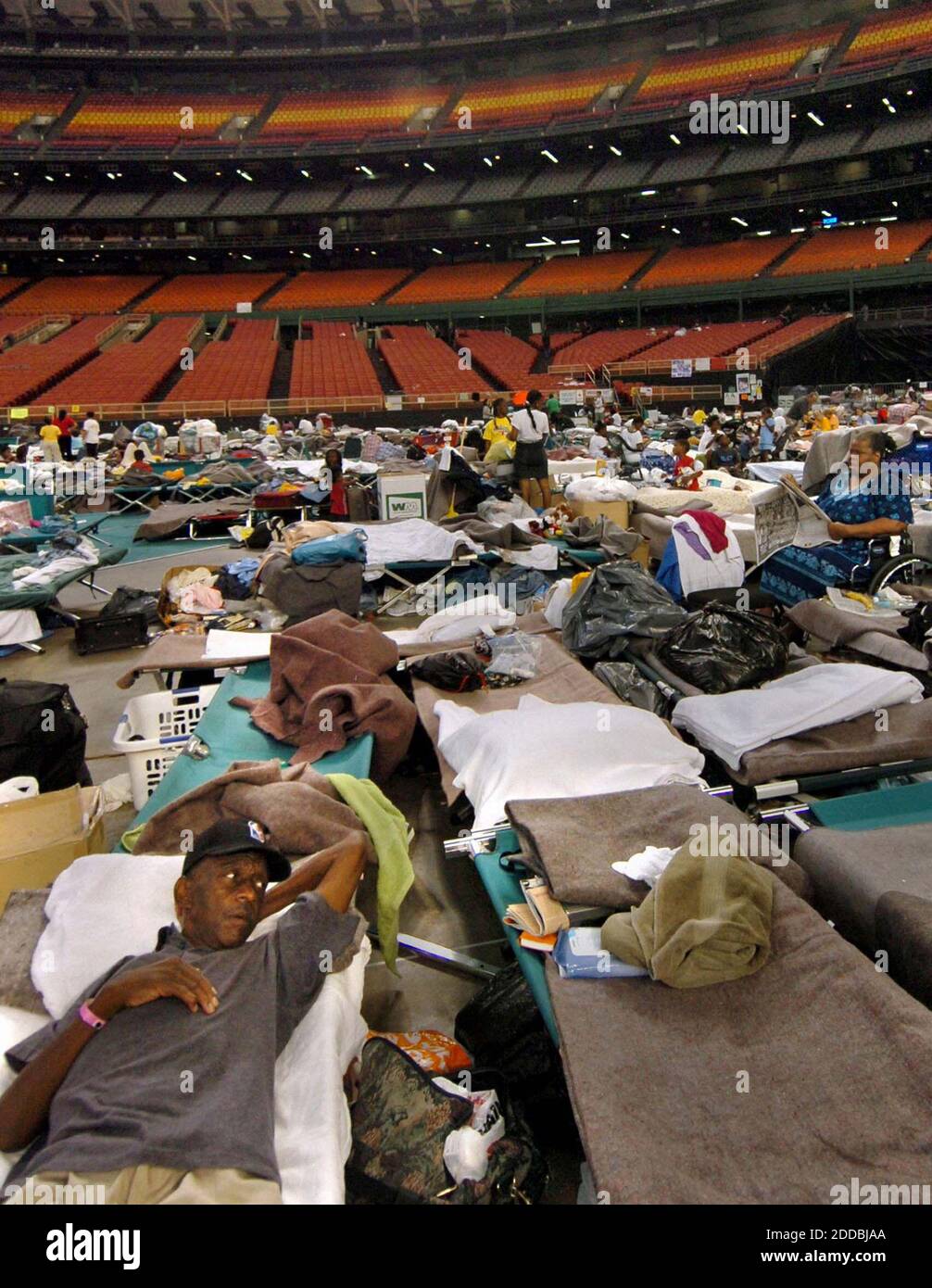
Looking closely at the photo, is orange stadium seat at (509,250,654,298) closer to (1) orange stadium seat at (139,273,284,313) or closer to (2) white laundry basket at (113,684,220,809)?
(1) orange stadium seat at (139,273,284,313)

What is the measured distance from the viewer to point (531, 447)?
28.7 feet

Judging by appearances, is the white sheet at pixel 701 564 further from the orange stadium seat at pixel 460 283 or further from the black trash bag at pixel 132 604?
the orange stadium seat at pixel 460 283

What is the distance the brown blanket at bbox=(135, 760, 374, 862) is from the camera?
8.60 feet

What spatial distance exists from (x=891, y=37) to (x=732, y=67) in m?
4.60

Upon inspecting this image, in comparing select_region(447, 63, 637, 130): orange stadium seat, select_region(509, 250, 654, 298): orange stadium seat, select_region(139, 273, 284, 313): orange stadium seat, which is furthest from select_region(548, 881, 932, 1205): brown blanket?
select_region(447, 63, 637, 130): orange stadium seat

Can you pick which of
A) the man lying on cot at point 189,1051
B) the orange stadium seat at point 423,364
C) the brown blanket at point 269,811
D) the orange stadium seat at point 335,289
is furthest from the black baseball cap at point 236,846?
the orange stadium seat at point 335,289

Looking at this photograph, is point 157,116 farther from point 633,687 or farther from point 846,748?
point 846,748

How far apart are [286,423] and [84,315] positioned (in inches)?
566

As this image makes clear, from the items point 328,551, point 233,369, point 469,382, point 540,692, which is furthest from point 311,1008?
point 233,369

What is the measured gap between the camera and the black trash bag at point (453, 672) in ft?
13.8

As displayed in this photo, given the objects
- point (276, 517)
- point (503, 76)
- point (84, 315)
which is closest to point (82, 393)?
point (84, 315)

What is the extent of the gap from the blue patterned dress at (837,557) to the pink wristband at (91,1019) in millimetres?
4152

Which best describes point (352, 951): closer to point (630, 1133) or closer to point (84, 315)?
point (630, 1133)
